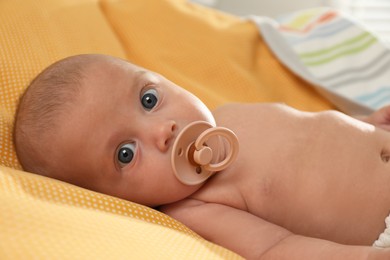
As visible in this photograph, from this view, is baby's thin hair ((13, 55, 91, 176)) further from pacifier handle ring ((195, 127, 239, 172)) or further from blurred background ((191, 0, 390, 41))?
blurred background ((191, 0, 390, 41))

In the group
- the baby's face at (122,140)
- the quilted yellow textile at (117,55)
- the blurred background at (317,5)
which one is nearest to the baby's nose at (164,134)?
the baby's face at (122,140)

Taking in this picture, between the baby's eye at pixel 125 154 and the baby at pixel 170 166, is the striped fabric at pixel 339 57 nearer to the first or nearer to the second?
the baby at pixel 170 166

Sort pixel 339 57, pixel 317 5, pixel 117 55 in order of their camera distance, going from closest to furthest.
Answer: pixel 117 55, pixel 339 57, pixel 317 5

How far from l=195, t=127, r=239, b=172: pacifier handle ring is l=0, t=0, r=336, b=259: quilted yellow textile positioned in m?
0.14

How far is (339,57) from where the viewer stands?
1.84 metres

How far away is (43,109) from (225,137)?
1.13 feet

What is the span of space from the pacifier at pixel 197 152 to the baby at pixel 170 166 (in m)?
0.02

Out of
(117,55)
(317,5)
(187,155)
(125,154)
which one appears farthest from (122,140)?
(317,5)

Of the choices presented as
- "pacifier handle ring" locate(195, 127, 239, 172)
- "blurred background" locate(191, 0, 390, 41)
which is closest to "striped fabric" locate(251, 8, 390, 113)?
"pacifier handle ring" locate(195, 127, 239, 172)

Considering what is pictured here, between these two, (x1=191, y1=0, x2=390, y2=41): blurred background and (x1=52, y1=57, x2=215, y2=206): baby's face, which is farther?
(x1=191, y1=0, x2=390, y2=41): blurred background

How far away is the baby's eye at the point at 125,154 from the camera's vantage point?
107 cm

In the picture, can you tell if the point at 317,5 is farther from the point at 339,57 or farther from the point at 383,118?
the point at 383,118

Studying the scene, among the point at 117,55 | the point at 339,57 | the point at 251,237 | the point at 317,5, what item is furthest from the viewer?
the point at 317,5

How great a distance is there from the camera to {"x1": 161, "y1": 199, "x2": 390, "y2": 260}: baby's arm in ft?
2.94
